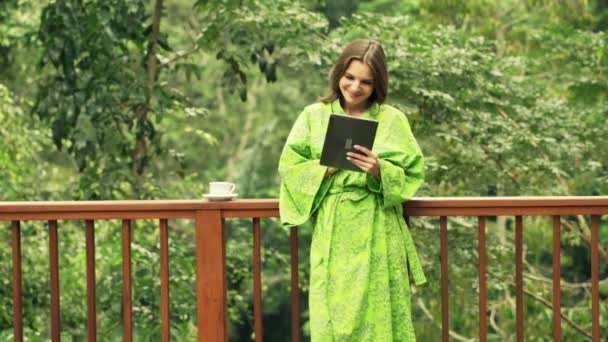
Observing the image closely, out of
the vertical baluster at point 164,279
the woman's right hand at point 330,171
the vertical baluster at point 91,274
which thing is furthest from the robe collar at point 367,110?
the vertical baluster at point 91,274

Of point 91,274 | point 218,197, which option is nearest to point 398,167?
point 218,197

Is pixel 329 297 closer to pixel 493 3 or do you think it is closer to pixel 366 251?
pixel 366 251

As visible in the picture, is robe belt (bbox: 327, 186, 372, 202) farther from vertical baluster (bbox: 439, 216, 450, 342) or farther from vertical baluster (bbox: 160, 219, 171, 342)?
vertical baluster (bbox: 160, 219, 171, 342)

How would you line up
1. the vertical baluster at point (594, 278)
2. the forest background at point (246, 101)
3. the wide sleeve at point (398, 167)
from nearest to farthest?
the wide sleeve at point (398, 167), the vertical baluster at point (594, 278), the forest background at point (246, 101)

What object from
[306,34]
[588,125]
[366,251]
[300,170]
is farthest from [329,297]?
[588,125]

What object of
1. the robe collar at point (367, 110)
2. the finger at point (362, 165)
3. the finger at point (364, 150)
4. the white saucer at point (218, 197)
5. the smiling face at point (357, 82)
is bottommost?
the white saucer at point (218, 197)

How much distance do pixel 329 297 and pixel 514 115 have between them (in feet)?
12.7

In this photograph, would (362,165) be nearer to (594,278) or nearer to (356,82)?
(356,82)

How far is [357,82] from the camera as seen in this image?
2.86 meters

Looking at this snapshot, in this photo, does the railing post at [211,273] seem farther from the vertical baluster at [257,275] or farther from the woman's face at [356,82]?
the woman's face at [356,82]

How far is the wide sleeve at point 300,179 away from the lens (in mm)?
2865

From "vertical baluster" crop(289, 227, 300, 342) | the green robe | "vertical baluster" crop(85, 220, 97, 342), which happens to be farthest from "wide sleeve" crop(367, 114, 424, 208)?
"vertical baluster" crop(85, 220, 97, 342)

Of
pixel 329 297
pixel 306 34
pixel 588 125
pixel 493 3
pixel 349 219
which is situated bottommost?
pixel 329 297

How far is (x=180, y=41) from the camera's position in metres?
16.8
